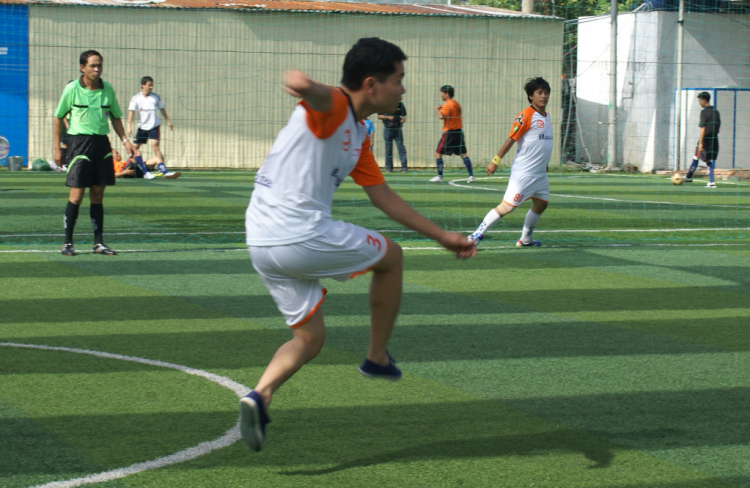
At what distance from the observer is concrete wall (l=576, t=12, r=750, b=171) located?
2781 cm

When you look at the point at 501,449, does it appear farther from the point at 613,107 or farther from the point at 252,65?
the point at 613,107

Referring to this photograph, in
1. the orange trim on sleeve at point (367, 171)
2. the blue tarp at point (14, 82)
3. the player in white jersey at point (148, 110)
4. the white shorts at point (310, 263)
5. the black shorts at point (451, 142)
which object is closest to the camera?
the white shorts at point (310, 263)

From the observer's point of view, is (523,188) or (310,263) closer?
(310,263)

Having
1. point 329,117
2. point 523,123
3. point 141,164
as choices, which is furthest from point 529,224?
point 141,164

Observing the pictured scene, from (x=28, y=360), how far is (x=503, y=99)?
2149 centimetres

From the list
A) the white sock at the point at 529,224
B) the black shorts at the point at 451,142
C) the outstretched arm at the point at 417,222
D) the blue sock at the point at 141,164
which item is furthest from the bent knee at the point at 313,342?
the black shorts at the point at 451,142

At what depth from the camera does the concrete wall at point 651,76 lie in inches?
1095

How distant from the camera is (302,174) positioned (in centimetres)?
364

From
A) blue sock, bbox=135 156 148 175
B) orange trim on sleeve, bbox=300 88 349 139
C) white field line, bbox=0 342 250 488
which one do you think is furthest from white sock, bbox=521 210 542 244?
blue sock, bbox=135 156 148 175

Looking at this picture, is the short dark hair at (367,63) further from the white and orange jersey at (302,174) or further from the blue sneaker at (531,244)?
the blue sneaker at (531,244)

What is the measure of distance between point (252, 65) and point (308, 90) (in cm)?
2185

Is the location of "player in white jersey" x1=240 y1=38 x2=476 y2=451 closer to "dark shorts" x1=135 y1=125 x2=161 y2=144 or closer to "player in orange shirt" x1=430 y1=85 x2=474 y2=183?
"dark shorts" x1=135 y1=125 x2=161 y2=144

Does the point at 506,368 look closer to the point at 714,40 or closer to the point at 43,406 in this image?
the point at 43,406

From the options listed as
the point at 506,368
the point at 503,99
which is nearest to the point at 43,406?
the point at 506,368
